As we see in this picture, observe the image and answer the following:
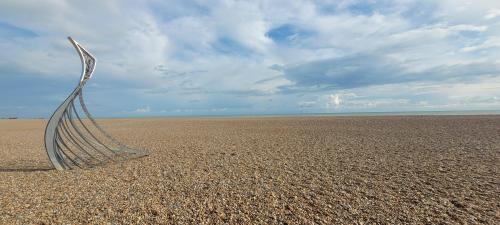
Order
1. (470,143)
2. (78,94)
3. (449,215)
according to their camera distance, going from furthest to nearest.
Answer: (470,143), (78,94), (449,215)

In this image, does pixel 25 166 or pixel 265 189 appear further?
pixel 25 166

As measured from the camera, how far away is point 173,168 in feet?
34.1

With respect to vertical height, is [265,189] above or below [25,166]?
below

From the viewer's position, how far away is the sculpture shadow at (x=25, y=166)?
35.0ft

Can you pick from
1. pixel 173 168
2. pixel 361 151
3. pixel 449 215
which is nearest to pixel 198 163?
pixel 173 168

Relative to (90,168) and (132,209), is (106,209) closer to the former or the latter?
(132,209)

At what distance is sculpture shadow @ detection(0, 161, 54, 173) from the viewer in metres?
10.7

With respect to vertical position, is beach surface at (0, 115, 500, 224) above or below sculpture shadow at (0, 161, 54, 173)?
below

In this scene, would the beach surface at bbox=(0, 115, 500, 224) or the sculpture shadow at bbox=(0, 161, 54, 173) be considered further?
the sculpture shadow at bbox=(0, 161, 54, 173)

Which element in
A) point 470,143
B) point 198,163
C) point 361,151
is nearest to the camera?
point 198,163

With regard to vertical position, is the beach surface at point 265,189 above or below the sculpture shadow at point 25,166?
below

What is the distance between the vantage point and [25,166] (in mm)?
11391

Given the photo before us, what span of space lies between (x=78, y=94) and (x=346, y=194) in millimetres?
8870

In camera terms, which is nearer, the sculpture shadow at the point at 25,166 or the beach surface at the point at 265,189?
the beach surface at the point at 265,189
